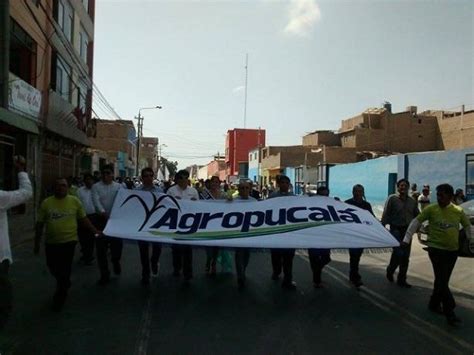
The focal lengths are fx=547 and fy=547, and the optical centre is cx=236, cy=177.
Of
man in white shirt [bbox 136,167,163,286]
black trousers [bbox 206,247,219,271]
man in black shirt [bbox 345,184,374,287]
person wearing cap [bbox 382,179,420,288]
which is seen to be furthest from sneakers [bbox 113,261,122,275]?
person wearing cap [bbox 382,179,420,288]

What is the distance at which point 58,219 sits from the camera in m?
6.94

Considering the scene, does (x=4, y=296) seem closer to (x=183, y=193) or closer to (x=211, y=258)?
(x=183, y=193)

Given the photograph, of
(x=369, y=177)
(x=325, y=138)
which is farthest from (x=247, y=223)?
(x=325, y=138)

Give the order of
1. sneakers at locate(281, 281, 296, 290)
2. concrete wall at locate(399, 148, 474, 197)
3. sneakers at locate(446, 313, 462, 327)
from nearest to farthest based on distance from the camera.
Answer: sneakers at locate(446, 313, 462, 327), sneakers at locate(281, 281, 296, 290), concrete wall at locate(399, 148, 474, 197)

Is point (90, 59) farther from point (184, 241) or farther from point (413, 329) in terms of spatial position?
point (413, 329)

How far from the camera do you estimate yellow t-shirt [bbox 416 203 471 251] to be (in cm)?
666

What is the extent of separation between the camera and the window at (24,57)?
57.5 feet

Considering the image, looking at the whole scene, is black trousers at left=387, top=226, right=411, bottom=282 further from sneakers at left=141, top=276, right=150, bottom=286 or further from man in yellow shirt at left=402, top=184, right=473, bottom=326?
sneakers at left=141, top=276, right=150, bottom=286

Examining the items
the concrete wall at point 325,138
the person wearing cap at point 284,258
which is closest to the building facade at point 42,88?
the person wearing cap at point 284,258

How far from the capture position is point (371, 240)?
7676mm

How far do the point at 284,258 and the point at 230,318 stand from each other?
2.14 metres

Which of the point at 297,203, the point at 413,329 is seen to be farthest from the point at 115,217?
the point at 413,329

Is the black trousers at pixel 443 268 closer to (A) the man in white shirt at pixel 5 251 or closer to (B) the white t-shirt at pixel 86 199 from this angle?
(A) the man in white shirt at pixel 5 251

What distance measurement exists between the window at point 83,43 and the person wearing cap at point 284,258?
22.3m
